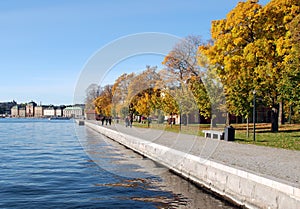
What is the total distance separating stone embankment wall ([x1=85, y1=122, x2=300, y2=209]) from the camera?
9.74 metres

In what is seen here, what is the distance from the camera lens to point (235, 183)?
40.4ft

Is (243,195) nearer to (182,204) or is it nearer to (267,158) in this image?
(182,204)

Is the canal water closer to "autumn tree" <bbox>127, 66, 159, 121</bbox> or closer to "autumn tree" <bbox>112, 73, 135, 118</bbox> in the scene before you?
"autumn tree" <bbox>127, 66, 159, 121</bbox>

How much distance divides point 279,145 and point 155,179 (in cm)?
777

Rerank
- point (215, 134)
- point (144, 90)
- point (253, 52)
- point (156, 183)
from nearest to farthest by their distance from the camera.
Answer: point (156, 183)
point (215, 134)
point (253, 52)
point (144, 90)

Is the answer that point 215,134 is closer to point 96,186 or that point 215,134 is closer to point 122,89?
point 96,186

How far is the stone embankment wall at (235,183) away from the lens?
9.74 m

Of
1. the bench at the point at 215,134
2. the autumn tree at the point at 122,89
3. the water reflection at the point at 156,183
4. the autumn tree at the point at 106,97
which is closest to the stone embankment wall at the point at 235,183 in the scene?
the water reflection at the point at 156,183

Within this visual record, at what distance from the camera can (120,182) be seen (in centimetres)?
1723

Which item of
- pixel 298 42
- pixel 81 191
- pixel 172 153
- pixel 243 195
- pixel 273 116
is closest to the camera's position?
pixel 243 195

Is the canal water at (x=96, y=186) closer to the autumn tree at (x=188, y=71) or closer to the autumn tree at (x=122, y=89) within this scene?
the autumn tree at (x=188, y=71)

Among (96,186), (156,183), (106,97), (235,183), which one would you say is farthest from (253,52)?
(106,97)

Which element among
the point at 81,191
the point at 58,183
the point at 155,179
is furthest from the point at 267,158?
the point at 58,183

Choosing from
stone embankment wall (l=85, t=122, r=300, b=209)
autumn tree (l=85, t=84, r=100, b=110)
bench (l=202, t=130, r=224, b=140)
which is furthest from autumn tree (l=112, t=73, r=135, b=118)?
stone embankment wall (l=85, t=122, r=300, b=209)
